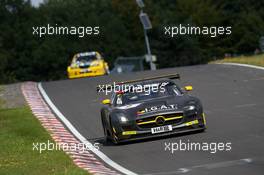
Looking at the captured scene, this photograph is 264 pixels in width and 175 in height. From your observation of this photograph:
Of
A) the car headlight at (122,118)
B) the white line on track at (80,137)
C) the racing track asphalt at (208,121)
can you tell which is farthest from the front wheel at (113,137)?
the white line on track at (80,137)

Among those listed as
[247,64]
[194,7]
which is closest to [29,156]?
[247,64]

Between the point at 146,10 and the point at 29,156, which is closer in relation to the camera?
the point at 29,156

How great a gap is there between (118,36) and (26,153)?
7171 cm

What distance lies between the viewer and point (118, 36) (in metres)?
84.4

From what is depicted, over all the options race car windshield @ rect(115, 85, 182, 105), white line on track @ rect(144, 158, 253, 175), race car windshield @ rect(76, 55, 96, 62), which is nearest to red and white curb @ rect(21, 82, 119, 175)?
white line on track @ rect(144, 158, 253, 175)

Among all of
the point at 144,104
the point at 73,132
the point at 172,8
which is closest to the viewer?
the point at 144,104

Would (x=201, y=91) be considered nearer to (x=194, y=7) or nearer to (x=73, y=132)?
(x=73, y=132)

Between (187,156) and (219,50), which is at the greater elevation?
(187,156)

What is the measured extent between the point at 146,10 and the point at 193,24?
22.6 feet

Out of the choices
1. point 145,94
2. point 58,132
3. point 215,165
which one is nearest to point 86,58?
point 58,132

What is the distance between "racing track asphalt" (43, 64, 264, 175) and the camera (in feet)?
34.8

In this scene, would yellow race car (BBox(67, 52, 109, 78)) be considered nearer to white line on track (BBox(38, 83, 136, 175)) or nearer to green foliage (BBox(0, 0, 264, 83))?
white line on track (BBox(38, 83, 136, 175))

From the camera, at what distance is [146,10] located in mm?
89312

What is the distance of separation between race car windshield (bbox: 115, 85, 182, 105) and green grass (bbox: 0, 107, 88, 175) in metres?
1.87
